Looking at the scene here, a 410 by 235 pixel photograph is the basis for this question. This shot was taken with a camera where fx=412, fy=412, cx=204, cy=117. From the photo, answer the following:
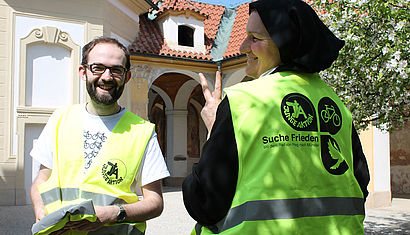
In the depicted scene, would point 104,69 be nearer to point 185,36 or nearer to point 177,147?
point 185,36

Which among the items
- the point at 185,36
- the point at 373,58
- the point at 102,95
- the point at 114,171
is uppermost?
the point at 185,36

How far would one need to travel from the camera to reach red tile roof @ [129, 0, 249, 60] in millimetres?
12648

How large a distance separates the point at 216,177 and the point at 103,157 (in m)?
0.80

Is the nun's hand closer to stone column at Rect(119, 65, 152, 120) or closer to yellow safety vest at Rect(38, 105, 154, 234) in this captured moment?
yellow safety vest at Rect(38, 105, 154, 234)

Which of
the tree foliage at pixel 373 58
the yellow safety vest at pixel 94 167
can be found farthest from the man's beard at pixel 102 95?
the tree foliage at pixel 373 58

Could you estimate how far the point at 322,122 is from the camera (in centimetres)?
145

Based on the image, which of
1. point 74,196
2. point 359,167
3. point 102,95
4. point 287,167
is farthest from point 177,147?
point 287,167

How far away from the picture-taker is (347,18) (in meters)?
4.75

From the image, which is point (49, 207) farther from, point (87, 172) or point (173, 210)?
→ point (173, 210)

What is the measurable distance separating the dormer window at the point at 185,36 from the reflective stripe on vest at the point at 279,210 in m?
13.2

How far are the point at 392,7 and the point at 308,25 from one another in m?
3.14

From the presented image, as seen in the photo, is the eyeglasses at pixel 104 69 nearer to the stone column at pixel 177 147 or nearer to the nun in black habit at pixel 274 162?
the nun in black habit at pixel 274 162

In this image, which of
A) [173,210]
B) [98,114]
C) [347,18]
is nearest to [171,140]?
[173,210]

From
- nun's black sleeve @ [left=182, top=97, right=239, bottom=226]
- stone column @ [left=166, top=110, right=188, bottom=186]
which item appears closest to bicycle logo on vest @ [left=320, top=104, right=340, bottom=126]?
nun's black sleeve @ [left=182, top=97, right=239, bottom=226]
